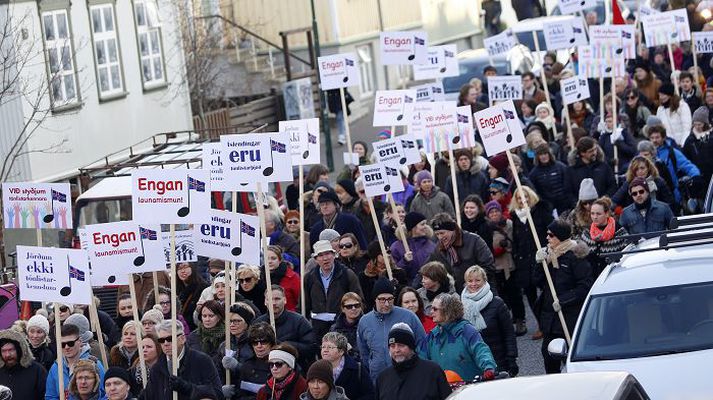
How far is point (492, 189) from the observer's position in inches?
723

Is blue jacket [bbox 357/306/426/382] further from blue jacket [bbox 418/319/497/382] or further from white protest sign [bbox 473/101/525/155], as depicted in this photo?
white protest sign [bbox 473/101/525/155]

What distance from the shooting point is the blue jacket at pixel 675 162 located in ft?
62.3

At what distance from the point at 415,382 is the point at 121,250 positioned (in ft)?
11.6

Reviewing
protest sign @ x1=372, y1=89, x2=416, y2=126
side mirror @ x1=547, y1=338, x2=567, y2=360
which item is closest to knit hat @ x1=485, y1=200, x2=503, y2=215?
protest sign @ x1=372, y1=89, x2=416, y2=126

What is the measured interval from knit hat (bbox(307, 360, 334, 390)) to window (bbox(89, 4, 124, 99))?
1967 centimetres

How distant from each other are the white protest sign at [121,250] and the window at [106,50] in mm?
16818

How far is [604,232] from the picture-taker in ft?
50.6

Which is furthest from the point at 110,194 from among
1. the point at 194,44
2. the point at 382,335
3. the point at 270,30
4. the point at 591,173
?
the point at 270,30

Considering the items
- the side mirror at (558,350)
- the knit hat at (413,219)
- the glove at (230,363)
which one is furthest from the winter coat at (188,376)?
the knit hat at (413,219)

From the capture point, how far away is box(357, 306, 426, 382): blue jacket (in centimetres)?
1281

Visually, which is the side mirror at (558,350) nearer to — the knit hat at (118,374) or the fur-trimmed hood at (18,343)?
the knit hat at (118,374)

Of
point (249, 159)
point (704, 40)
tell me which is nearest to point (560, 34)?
point (704, 40)

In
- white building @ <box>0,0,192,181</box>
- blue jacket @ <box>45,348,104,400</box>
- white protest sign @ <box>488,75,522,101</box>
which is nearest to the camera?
blue jacket @ <box>45,348,104,400</box>

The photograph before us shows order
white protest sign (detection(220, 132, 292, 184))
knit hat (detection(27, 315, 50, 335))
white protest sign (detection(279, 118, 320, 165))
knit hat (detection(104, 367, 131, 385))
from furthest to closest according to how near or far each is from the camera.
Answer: white protest sign (detection(279, 118, 320, 165)) < white protest sign (detection(220, 132, 292, 184)) < knit hat (detection(27, 315, 50, 335)) < knit hat (detection(104, 367, 131, 385))
